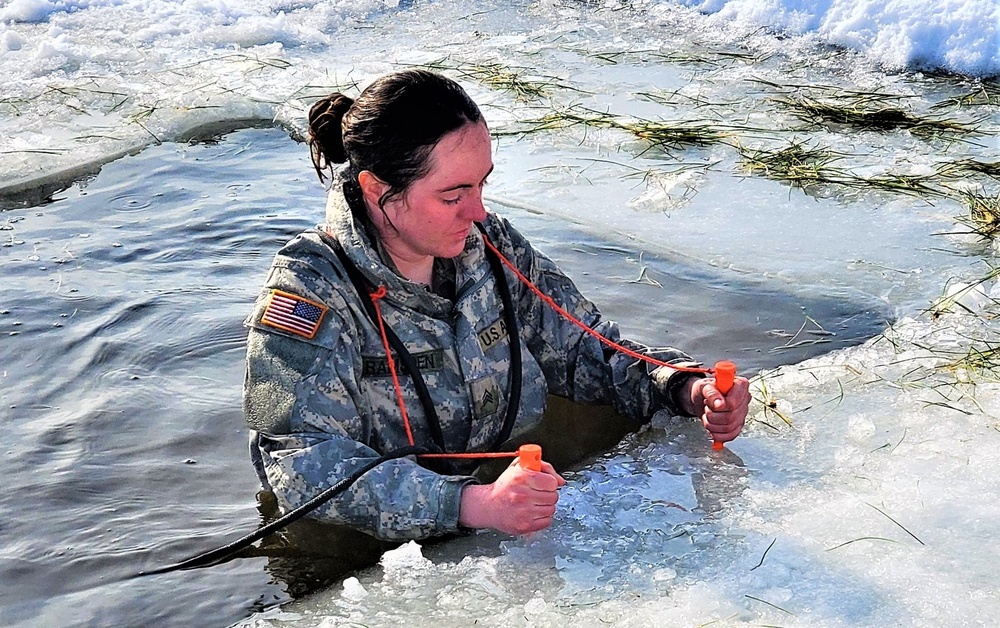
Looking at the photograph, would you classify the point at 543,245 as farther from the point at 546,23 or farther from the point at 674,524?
the point at 546,23

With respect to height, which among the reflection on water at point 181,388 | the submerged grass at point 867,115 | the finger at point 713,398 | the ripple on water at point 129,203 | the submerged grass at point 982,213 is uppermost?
the submerged grass at point 867,115

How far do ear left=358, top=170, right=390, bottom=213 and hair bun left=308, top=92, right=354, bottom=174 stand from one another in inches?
4.5

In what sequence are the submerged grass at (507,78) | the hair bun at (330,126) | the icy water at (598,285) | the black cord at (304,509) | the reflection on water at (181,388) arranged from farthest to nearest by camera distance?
the submerged grass at (507,78) → the reflection on water at (181,388) → the hair bun at (330,126) → the icy water at (598,285) → the black cord at (304,509)

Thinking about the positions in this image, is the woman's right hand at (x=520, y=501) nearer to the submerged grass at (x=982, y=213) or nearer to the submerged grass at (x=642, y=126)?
the submerged grass at (x=982, y=213)

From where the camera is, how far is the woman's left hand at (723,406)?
306 centimetres

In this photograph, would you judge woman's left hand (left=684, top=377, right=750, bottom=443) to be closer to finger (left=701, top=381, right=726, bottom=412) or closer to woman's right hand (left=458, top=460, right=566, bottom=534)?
finger (left=701, top=381, right=726, bottom=412)

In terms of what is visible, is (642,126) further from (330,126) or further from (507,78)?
(330,126)

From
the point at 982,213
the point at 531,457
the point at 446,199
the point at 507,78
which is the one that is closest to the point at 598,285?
the point at 982,213

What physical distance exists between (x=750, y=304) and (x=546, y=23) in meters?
4.42

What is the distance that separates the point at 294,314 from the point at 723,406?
1.11 meters

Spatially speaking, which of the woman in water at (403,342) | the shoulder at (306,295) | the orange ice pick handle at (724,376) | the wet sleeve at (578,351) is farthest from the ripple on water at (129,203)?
the orange ice pick handle at (724,376)

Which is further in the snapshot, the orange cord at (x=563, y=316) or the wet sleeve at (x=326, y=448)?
the wet sleeve at (x=326, y=448)

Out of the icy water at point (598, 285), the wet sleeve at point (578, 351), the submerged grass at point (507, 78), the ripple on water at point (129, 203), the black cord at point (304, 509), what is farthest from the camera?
the submerged grass at point (507, 78)

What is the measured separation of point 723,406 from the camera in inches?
121
